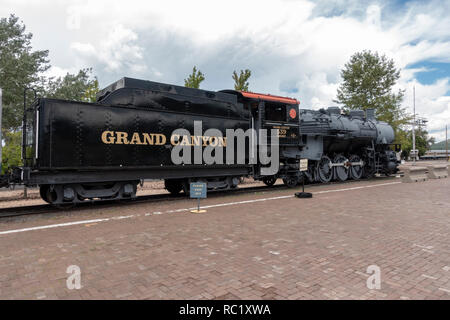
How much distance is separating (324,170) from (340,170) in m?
1.50

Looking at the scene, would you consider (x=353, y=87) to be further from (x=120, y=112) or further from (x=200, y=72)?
(x=120, y=112)

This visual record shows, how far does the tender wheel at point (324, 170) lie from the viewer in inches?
621

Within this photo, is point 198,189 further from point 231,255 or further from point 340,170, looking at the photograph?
point 340,170

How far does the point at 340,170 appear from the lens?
1697 cm

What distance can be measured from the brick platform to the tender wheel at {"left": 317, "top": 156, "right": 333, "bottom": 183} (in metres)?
7.83

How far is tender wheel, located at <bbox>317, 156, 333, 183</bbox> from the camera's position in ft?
51.8

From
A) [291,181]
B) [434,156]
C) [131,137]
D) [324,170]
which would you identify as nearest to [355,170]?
[324,170]

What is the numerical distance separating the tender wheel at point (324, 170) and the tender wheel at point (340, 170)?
566 mm

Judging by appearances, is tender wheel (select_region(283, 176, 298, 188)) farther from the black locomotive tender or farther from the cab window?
the cab window

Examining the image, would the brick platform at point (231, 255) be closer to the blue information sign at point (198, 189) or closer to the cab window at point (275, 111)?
the blue information sign at point (198, 189)

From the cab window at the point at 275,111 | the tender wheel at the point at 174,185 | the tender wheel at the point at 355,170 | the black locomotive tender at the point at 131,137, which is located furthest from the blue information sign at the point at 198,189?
the tender wheel at the point at 355,170

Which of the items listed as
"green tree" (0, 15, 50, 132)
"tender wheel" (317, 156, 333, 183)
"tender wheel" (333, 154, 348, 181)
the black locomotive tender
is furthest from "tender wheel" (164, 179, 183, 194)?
"green tree" (0, 15, 50, 132)

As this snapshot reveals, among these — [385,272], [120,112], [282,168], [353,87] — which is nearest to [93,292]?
[385,272]
